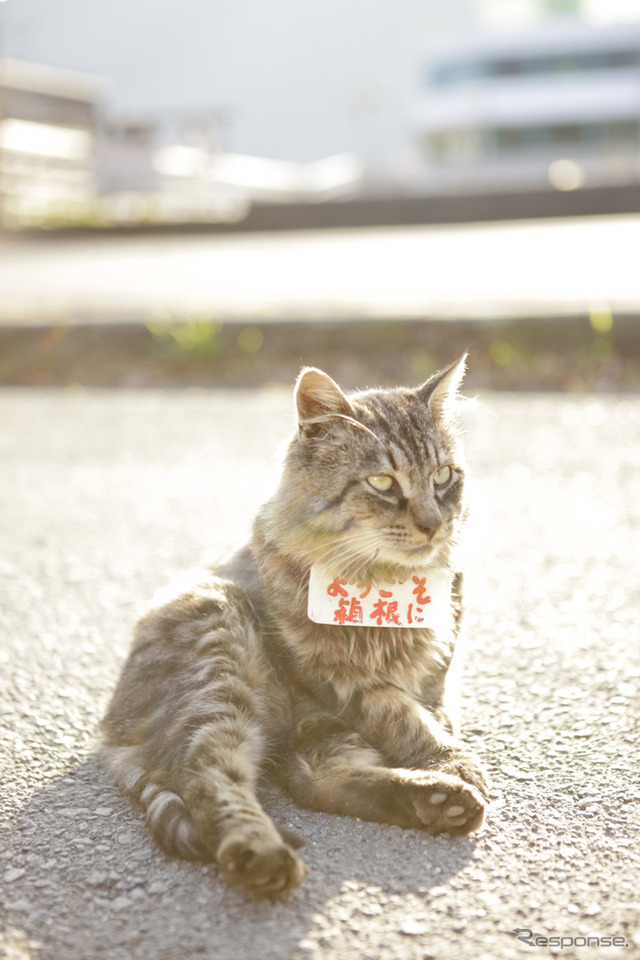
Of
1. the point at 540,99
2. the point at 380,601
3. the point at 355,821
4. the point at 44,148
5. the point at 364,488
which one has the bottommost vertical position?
the point at 355,821

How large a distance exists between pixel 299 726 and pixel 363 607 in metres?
0.31

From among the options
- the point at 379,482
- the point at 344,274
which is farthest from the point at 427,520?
the point at 344,274

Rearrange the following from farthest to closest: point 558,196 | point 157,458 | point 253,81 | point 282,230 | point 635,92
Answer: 1. point 253,81
2. point 635,92
3. point 282,230
4. point 558,196
5. point 157,458

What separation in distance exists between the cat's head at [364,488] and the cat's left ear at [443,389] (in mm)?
25

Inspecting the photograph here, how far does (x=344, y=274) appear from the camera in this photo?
34.0 feet

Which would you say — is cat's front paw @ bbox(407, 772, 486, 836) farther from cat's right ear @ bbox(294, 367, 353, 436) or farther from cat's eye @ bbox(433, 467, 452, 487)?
cat's right ear @ bbox(294, 367, 353, 436)

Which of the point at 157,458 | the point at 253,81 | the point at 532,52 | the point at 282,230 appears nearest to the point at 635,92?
the point at 532,52

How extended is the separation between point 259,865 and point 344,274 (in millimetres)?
9290

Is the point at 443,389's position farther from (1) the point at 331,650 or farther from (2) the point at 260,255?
(2) the point at 260,255

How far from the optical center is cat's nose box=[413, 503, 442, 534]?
200 cm

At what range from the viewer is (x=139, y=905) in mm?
1644

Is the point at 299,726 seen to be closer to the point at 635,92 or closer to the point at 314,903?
the point at 314,903

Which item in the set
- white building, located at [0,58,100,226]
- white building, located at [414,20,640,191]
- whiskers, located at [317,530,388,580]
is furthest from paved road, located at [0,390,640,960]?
white building, located at [414,20,640,191]

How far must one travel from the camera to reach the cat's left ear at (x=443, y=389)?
2.28 meters
